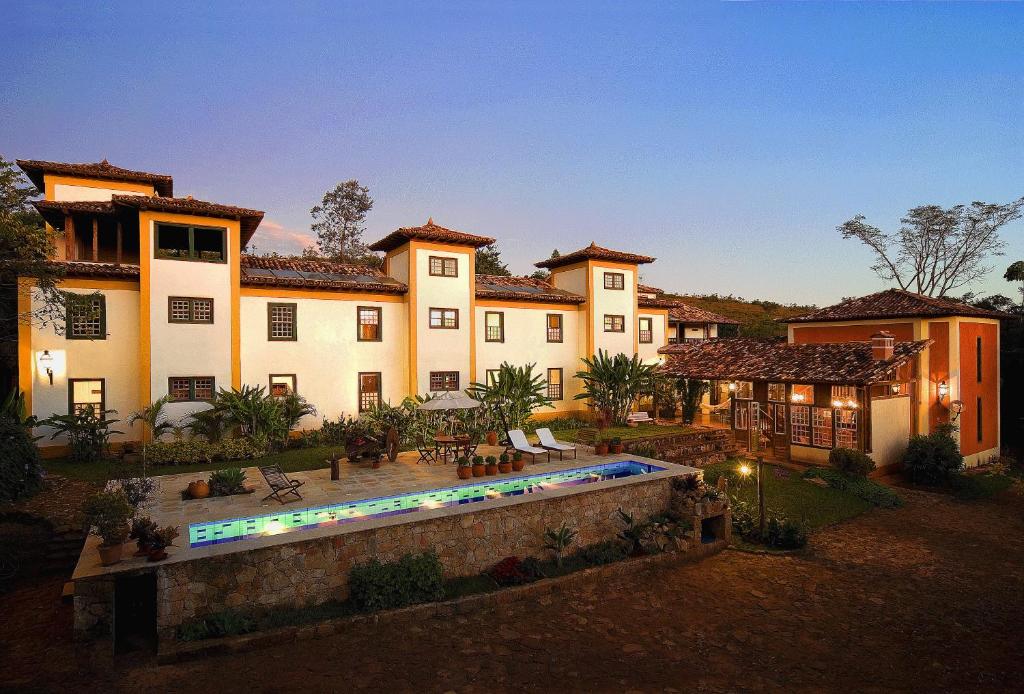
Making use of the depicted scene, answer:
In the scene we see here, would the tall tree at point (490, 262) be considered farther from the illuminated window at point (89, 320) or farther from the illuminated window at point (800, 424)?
the illuminated window at point (89, 320)

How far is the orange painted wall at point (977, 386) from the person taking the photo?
70.5ft

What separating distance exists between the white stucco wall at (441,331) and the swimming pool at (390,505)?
9357mm

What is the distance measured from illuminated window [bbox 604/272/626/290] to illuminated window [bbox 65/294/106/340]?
20468 mm

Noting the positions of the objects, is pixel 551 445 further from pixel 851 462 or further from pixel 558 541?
pixel 851 462

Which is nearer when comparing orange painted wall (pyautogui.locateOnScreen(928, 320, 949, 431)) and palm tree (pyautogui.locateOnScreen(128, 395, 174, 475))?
palm tree (pyautogui.locateOnScreen(128, 395, 174, 475))

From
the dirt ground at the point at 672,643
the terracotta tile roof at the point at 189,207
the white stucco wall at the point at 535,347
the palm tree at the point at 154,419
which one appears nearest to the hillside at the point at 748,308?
the white stucco wall at the point at 535,347

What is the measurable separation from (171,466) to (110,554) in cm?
902

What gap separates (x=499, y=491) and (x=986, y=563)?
11.2 m

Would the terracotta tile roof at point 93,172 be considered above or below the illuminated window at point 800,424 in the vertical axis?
above

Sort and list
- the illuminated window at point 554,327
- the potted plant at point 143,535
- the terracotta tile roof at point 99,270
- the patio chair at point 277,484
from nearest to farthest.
A: the potted plant at point 143,535 → the patio chair at point 277,484 → the terracotta tile roof at point 99,270 → the illuminated window at point 554,327

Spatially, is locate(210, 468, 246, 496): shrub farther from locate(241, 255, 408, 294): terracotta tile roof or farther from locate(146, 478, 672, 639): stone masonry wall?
locate(241, 255, 408, 294): terracotta tile roof

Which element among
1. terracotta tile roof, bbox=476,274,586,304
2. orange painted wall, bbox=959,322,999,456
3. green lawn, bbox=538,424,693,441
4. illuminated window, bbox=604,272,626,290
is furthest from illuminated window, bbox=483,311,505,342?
orange painted wall, bbox=959,322,999,456

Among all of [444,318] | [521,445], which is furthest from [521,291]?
[521,445]

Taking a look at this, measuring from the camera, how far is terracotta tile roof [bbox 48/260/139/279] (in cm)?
1731
